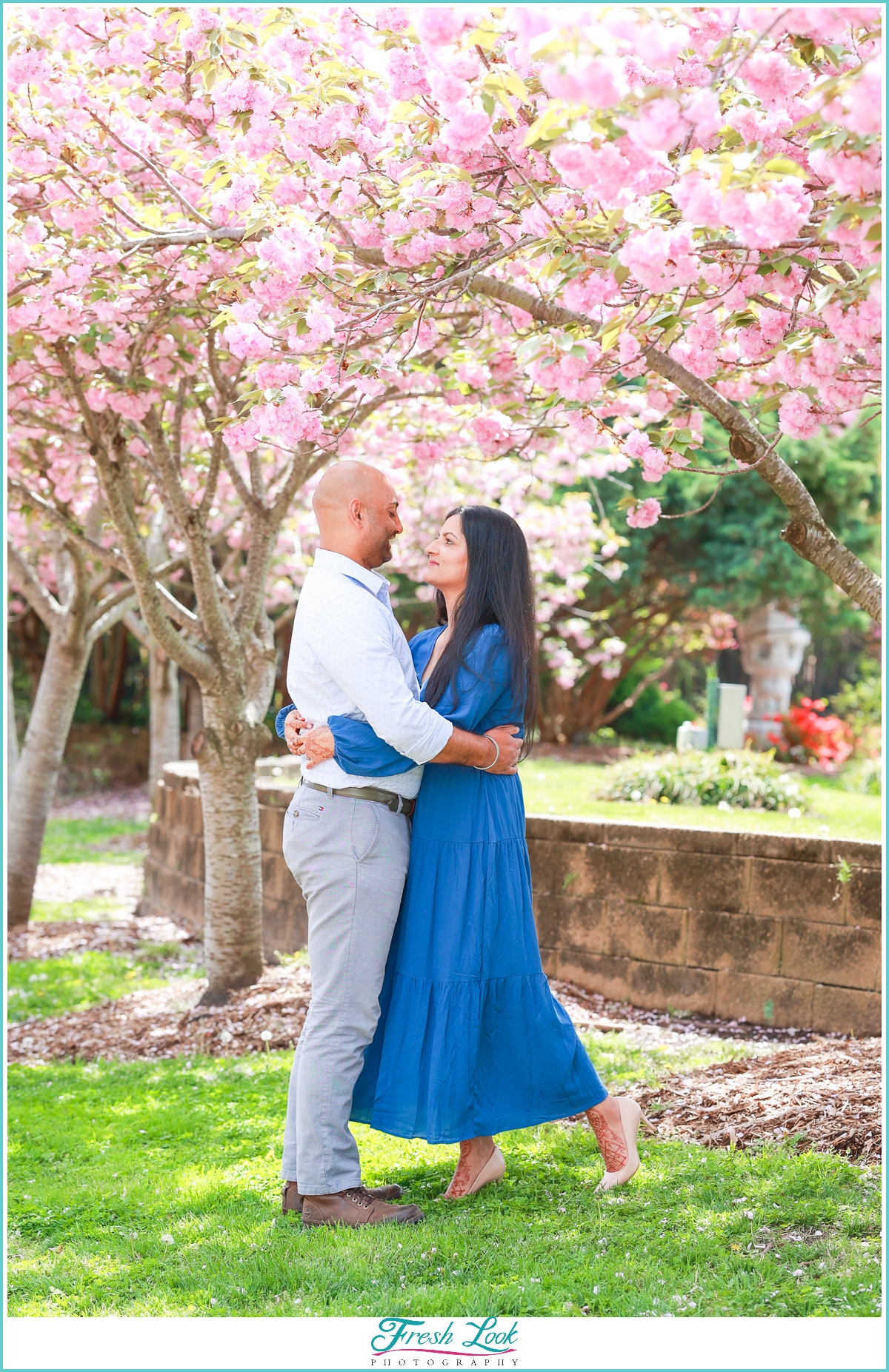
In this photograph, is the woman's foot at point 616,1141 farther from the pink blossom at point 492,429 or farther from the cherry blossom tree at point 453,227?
the pink blossom at point 492,429

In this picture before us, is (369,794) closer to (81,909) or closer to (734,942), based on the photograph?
(734,942)

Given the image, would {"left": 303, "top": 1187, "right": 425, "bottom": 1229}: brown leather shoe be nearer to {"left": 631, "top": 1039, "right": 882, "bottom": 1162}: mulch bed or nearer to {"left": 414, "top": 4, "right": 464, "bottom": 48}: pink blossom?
{"left": 631, "top": 1039, "right": 882, "bottom": 1162}: mulch bed

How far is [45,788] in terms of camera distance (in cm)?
702

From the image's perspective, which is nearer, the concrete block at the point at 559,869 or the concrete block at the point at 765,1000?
the concrete block at the point at 765,1000

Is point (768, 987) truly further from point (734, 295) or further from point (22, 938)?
point (22, 938)

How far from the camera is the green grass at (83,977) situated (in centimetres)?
566

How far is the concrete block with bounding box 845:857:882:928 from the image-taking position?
176 inches

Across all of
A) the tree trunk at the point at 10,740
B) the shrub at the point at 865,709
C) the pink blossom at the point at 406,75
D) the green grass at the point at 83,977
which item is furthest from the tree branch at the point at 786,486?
the shrub at the point at 865,709

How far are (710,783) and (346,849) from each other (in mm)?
4754

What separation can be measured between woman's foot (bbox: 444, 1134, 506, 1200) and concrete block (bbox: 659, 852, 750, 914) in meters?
2.03

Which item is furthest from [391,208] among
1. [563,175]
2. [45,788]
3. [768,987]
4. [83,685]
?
[83,685]

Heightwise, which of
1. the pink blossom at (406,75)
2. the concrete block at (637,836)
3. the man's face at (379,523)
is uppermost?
the pink blossom at (406,75)

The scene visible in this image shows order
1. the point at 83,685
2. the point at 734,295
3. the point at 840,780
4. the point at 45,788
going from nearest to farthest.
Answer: the point at 734,295 → the point at 45,788 → the point at 840,780 → the point at 83,685

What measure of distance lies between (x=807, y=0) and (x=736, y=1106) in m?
2.89
